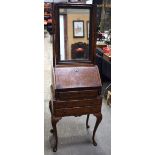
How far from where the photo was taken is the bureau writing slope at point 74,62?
192 cm

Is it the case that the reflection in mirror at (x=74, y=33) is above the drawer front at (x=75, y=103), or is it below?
above

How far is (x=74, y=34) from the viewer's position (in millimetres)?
1989

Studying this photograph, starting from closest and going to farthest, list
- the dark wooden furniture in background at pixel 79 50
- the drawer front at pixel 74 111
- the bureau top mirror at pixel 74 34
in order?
1. the bureau top mirror at pixel 74 34
2. the dark wooden furniture in background at pixel 79 50
3. the drawer front at pixel 74 111

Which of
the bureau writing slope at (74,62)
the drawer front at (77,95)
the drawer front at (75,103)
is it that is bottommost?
the drawer front at (75,103)

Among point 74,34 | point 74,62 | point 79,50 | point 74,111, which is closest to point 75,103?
point 74,111

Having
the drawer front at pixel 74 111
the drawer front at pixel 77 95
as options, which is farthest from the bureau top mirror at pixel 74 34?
the drawer front at pixel 74 111

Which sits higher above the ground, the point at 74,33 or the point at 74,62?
the point at 74,33

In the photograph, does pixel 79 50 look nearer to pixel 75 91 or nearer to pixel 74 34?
pixel 74 34

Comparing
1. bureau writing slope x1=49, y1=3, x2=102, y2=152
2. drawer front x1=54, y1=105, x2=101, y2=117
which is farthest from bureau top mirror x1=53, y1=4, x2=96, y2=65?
drawer front x1=54, y1=105, x2=101, y2=117

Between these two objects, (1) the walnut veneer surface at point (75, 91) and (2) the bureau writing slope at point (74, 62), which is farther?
(1) the walnut veneer surface at point (75, 91)

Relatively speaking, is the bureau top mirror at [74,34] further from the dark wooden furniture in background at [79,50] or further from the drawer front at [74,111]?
the drawer front at [74,111]

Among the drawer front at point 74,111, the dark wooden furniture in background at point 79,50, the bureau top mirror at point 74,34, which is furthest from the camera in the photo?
the drawer front at point 74,111

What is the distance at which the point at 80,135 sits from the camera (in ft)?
8.71
